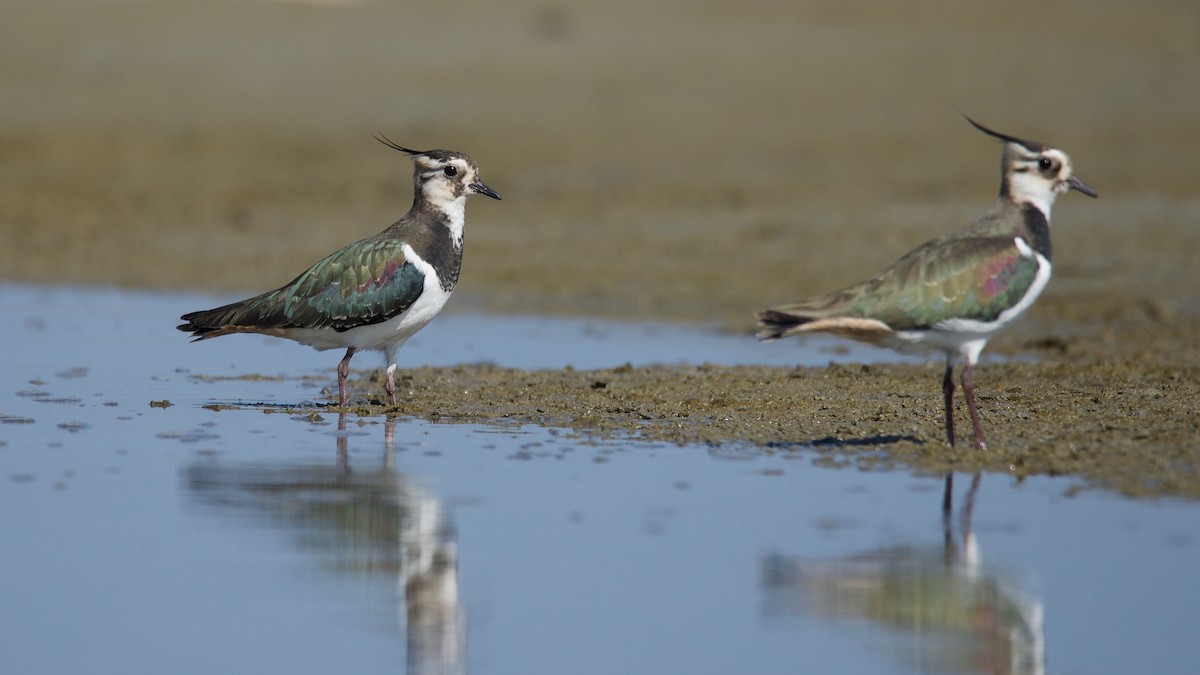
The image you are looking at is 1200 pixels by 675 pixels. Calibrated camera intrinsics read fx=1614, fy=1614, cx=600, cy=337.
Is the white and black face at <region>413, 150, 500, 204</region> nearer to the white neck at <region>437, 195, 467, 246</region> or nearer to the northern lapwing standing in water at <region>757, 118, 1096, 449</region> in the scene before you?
the white neck at <region>437, 195, 467, 246</region>

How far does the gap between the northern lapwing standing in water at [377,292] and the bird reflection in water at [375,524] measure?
1388 mm

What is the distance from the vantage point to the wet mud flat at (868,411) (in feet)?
25.9

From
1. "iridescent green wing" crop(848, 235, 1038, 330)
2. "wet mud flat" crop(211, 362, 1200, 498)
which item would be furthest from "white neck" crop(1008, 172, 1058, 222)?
"wet mud flat" crop(211, 362, 1200, 498)

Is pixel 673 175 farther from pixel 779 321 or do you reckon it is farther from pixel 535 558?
pixel 535 558

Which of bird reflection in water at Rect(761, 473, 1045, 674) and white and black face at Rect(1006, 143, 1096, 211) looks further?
white and black face at Rect(1006, 143, 1096, 211)

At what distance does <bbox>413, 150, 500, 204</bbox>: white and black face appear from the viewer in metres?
10.1

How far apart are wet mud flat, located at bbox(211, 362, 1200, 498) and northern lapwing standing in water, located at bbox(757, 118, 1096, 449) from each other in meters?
0.50

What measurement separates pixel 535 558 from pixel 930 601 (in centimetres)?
153

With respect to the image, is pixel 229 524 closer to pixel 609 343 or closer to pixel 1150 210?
pixel 609 343

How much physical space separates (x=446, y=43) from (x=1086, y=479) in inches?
764

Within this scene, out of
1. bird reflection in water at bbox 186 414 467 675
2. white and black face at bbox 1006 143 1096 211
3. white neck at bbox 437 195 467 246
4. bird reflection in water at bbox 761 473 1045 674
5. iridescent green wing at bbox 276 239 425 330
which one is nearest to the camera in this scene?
bird reflection in water at bbox 761 473 1045 674

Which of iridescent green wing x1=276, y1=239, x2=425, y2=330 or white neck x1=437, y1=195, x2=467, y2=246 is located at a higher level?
white neck x1=437, y1=195, x2=467, y2=246

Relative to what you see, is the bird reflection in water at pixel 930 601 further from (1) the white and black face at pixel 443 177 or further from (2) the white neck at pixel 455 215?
(1) the white and black face at pixel 443 177

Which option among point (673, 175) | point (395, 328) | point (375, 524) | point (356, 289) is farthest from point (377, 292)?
point (673, 175)
